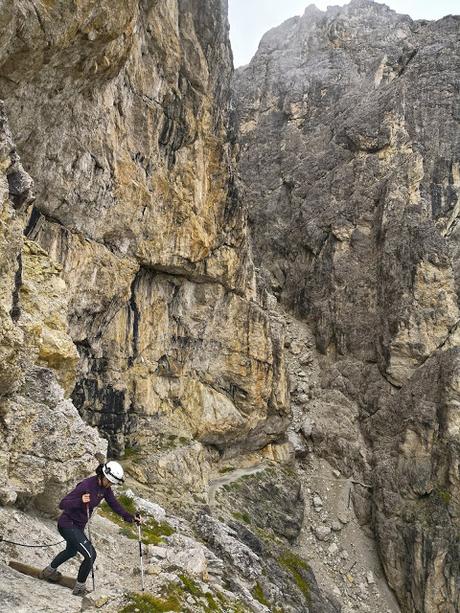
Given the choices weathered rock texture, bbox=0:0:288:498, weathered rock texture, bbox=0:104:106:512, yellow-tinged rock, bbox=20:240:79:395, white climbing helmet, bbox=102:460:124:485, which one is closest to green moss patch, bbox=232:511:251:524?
weathered rock texture, bbox=0:0:288:498

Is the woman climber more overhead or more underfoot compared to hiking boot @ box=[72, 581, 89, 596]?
more overhead

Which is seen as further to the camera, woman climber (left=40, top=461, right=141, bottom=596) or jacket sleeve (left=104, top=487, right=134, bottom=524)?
jacket sleeve (left=104, top=487, right=134, bottom=524)

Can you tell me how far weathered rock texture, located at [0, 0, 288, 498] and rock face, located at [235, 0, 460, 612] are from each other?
556 inches

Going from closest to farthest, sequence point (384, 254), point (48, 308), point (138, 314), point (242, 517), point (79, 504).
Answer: point (79, 504) < point (48, 308) < point (242, 517) < point (138, 314) < point (384, 254)

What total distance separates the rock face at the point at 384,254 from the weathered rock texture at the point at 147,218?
14127mm

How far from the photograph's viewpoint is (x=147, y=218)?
39.4m

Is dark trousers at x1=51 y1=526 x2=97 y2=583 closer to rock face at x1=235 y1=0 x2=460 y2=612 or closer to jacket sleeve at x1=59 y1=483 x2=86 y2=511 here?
jacket sleeve at x1=59 y1=483 x2=86 y2=511

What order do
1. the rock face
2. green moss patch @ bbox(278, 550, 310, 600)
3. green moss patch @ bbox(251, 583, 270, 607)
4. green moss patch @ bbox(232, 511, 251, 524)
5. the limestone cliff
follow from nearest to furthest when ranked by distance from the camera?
1. the limestone cliff
2. green moss patch @ bbox(251, 583, 270, 607)
3. green moss patch @ bbox(278, 550, 310, 600)
4. green moss patch @ bbox(232, 511, 251, 524)
5. the rock face

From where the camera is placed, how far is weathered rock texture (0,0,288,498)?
24.9 meters

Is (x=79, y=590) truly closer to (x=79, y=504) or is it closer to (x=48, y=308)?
(x=79, y=504)

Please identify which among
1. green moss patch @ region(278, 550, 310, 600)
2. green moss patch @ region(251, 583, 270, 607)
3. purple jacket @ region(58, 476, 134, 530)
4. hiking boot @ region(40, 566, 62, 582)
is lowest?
green moss patch @ region(278, 550, 310, 600)

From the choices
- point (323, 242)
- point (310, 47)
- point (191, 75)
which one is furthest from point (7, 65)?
point (310, 47)

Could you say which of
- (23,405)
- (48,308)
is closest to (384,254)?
(48,308)

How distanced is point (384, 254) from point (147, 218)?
37.4 m
